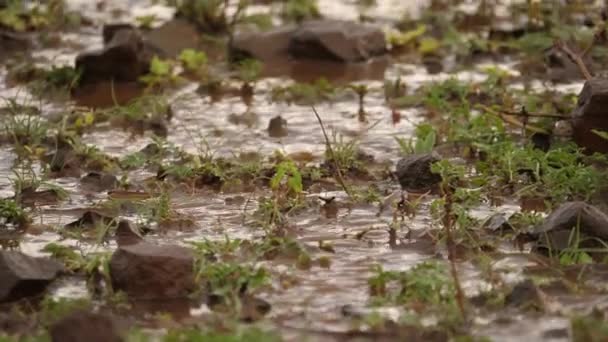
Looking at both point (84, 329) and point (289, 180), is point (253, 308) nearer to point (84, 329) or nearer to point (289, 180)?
point (84, 329)

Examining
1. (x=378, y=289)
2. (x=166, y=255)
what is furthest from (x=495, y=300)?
(x=166, y=255)

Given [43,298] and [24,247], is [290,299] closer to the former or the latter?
[43,298]

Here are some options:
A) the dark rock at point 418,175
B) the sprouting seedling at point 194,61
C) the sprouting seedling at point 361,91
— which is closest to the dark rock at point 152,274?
the dark rock at point 418,175

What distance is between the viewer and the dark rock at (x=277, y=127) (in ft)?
21.8

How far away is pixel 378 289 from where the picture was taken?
14.0ft

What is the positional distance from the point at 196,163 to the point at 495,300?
2.05 meters

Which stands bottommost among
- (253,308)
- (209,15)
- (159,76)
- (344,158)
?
(253,308)

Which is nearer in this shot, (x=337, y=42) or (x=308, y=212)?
(x=308, y=212)

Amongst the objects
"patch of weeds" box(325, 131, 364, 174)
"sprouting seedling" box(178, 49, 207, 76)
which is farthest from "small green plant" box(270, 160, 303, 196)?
"sprouting seedling" box(178, 49, 207, 76)

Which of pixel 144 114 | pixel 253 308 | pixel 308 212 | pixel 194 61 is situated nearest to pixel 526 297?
pixel 253 308

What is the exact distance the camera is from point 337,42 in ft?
27.5

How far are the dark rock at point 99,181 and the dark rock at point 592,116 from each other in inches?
81.3

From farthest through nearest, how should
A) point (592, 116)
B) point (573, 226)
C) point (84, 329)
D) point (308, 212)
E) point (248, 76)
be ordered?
point (248, 76), point (592, 116), point (308, 212), point (573, 226), point (84, 329)

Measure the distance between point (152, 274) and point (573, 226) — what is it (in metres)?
1.50
